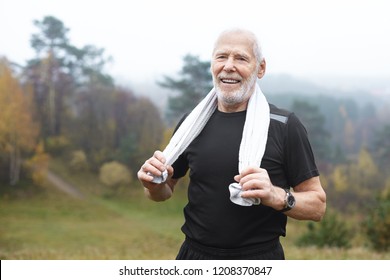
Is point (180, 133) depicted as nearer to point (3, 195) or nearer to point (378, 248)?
point (378, 248)

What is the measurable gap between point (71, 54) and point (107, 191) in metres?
4.26

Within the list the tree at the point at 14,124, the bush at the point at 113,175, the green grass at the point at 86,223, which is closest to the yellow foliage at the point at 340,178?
the green grass at the point at 86,223

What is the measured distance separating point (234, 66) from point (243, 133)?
0.28 meters

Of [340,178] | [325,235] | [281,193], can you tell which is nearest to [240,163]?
[281,193]

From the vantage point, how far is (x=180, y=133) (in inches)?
84.8

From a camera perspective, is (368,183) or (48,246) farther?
(368,183)

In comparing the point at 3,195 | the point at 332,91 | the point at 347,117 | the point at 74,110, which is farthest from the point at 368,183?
the point at 3,195

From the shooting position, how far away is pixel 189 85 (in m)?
14.2

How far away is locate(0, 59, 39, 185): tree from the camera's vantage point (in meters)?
13.9

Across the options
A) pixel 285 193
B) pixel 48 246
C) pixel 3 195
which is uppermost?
pixel 285 193

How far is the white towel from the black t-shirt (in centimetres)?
5

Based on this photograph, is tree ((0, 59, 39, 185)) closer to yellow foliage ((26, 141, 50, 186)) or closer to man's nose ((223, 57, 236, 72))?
yellow foliage ((26, 141, 50, 186))

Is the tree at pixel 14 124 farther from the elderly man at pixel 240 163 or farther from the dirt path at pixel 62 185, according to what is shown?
the elderly man at pixel 240 163

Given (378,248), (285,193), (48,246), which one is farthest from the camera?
(48,246)
